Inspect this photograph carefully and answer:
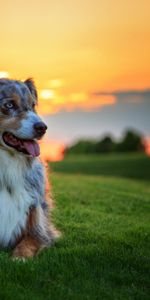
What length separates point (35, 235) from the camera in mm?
7637

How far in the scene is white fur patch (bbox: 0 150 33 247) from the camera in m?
7.09

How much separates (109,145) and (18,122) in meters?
34.3

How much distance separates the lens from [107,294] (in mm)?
5922

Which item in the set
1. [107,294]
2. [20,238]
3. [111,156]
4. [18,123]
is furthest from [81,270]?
[111,156]

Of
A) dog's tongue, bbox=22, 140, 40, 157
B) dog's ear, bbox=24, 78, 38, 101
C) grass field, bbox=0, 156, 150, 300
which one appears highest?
dog's ear, bbox=24, 78, 38, 101

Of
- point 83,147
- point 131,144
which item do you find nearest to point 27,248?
point 131,144

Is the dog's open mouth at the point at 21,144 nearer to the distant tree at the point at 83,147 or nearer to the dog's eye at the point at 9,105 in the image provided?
the dog's eye at the point at 9,105

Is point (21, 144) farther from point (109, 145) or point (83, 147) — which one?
point (83, 147)

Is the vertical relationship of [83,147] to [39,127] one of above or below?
below

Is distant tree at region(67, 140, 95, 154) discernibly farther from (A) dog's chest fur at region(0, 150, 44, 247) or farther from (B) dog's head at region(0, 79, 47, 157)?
(B) dog's head at region(0, 79, 47, 157)

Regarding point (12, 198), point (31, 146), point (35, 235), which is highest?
point (31, 146)

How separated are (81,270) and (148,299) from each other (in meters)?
0.94

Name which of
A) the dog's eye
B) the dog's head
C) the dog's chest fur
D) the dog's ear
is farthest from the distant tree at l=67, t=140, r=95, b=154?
the dog's eye

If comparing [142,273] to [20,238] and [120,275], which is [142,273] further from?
[20,238]
